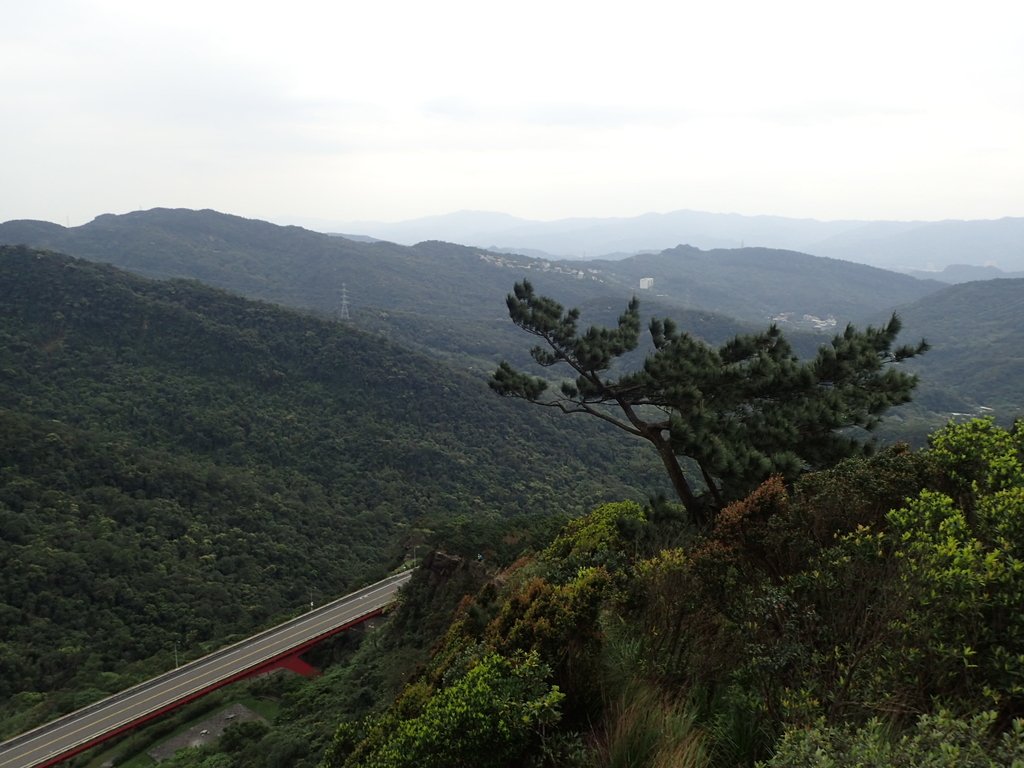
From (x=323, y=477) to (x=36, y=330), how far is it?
4996 centimetres

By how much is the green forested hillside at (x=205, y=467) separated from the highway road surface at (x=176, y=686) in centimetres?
332

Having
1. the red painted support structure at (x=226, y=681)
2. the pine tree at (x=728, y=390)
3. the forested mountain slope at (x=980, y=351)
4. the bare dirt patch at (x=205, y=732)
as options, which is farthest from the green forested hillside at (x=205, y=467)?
the forested mountain slope at (x=980, y=351)

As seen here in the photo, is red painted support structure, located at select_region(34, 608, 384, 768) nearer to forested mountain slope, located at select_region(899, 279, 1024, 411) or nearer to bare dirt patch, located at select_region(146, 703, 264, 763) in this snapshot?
bare dirt patch, located at select_region(146, 703, 264, 763)

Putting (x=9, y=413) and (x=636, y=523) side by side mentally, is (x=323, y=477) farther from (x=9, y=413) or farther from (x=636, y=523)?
(x=636, y=523)

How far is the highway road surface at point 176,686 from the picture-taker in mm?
27797

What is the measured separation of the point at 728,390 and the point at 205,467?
62109mm

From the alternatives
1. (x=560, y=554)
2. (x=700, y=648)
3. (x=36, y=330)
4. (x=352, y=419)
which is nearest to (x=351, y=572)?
(x=352, y=419)

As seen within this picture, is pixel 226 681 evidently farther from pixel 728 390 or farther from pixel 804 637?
pixel 804 637

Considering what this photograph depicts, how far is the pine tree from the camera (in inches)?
488

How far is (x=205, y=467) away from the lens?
63.4 metres

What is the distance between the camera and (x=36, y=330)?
8350 cm

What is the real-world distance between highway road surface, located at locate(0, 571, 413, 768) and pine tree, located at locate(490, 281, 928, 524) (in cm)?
2632

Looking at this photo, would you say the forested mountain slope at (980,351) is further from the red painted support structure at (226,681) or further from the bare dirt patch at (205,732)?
the bare dirt patch at (205,732)

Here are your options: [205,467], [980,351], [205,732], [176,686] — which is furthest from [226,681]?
[980,351]
